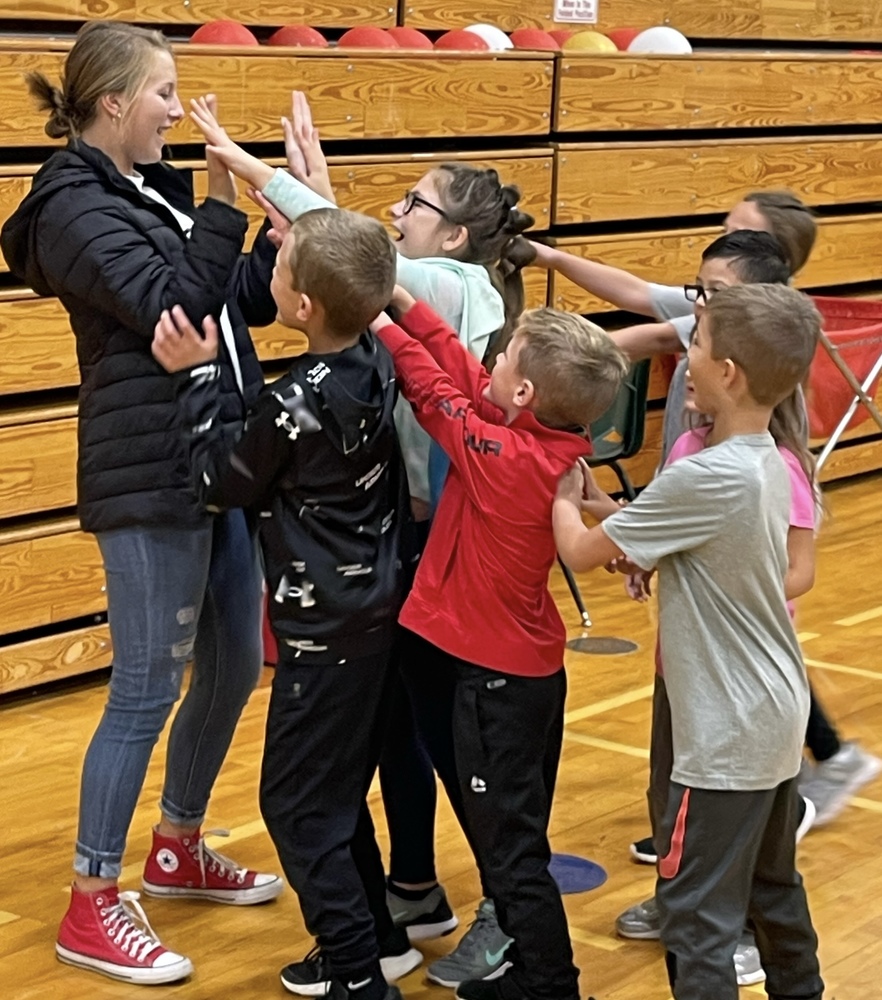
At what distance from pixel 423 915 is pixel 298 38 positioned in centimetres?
306

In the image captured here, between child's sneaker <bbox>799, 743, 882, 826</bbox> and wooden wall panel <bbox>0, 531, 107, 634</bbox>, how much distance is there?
2026 mm

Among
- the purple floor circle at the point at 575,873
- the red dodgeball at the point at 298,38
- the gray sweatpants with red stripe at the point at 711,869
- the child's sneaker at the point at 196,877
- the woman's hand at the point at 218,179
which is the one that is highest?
the woman's hand at the point at 218,179

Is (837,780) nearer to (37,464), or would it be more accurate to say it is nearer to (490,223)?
(490,223)

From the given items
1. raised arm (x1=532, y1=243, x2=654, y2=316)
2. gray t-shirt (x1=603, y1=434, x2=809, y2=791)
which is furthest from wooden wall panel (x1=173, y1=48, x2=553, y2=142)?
gray t-shirt (x1=603, y1=434, x2=809, y2=791)

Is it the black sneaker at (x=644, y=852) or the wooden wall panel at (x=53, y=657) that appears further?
the wooden wall panel at (x=53, y=657)

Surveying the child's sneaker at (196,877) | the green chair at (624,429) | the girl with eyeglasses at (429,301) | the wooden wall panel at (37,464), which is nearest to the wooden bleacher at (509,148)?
the wooden wall panel at (37,464)

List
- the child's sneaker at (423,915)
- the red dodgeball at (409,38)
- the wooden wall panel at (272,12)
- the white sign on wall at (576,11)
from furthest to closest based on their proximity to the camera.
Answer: the white sign on wall at (576,11) < the red dodgeball at (409,38) < the wooden wall panel at (272,12) < the child's sneaker at (423,915)

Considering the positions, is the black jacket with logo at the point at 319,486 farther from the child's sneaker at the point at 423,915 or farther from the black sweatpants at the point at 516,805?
the child's sneaker at the point at 423,915

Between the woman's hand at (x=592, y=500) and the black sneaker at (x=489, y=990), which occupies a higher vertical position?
the woman's hand at (x=592, y=500)

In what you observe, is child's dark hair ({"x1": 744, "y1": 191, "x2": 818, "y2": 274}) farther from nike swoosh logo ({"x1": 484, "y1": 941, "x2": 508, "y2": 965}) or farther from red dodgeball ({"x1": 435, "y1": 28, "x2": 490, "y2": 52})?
red dodgeball ({"x1": 435, "y1": 28, "x2": 490, "y2": 52})

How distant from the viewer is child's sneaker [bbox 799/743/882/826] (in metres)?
3.99

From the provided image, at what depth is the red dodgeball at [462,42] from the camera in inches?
231

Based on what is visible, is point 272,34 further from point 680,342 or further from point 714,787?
point 714,787

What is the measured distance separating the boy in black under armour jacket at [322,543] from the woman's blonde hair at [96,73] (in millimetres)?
482
